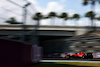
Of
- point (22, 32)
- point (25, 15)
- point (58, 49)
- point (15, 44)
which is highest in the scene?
point (25, 15)

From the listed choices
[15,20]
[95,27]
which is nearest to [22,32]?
[15,20]

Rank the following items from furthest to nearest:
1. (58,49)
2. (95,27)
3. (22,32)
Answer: (95,27) → (58,49) → (22,32)

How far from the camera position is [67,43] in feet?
144

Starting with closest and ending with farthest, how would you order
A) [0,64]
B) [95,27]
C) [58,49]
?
[0,64] → [58,49] → [95,27]

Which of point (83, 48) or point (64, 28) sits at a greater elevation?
point (64, 28)

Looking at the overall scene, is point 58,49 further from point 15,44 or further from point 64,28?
point 15,44

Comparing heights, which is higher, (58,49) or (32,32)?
(32,32)

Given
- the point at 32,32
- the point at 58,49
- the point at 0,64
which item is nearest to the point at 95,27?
the point at 58,49

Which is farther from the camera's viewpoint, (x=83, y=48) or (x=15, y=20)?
(x=83, y=48)

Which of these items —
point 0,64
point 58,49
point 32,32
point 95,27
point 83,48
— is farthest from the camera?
point 95,27

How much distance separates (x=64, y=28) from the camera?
4778 cm

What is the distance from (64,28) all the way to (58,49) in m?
5.97

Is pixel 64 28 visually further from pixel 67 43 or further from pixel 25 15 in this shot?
pixel 25 15

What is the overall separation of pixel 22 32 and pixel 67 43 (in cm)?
3328
